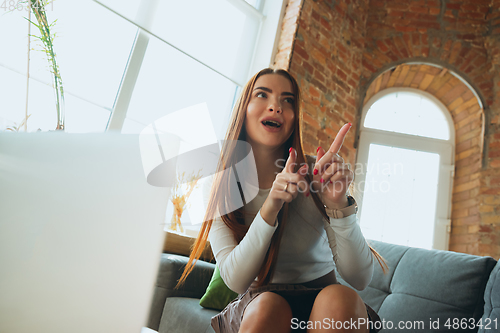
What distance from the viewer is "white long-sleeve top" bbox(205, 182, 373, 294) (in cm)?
86

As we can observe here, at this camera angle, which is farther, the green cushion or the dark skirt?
the green cushion

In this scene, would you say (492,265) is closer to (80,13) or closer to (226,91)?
(226,91)

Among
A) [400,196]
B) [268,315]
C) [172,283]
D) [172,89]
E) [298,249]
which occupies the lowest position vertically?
[172,283]

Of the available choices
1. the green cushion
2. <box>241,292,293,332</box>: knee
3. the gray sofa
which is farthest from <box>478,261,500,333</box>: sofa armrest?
the green cushion

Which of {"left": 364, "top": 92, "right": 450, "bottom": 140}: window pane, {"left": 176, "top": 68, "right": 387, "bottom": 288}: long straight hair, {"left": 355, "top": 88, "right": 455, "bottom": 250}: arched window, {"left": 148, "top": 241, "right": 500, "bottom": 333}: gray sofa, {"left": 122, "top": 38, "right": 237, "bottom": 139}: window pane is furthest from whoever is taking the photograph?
{"left": 364, "top": 92, "right": 450, "bottom": 140}: window pane

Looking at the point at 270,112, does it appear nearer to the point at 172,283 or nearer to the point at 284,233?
the point at 284,233

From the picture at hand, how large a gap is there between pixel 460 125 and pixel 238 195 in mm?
3441

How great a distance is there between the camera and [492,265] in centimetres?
117

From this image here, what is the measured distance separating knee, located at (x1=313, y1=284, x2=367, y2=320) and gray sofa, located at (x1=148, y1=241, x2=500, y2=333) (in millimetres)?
570

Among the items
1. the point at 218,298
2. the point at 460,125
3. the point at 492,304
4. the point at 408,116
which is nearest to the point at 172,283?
the point at 218,298

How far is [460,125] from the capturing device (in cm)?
358

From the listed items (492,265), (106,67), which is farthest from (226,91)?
A: (492,265)

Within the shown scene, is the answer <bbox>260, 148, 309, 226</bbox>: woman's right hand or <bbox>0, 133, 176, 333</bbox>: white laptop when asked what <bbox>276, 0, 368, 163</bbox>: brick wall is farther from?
<bbox>0, 133, 176, 333</bbox>: white laptop

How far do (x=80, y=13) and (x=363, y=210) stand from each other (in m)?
3.00
